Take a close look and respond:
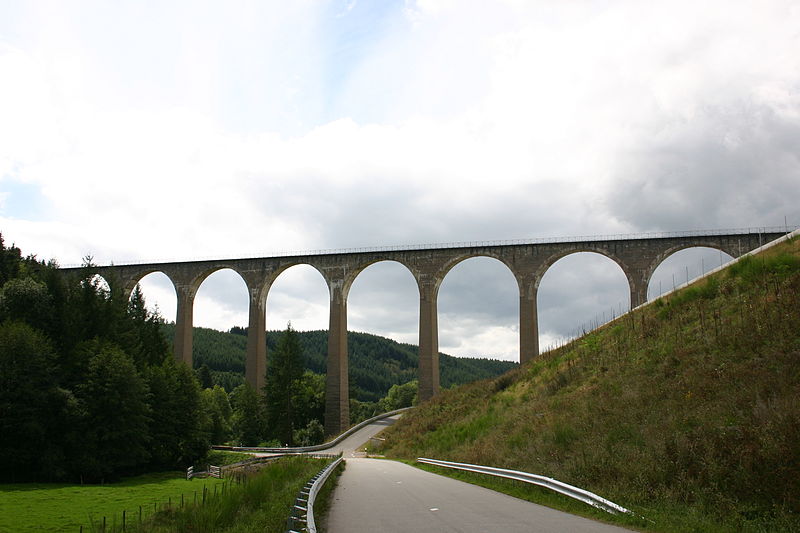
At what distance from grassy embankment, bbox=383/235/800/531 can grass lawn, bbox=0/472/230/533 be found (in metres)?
9.67

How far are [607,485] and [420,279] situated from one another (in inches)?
1564

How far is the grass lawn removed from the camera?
1825 centimetres

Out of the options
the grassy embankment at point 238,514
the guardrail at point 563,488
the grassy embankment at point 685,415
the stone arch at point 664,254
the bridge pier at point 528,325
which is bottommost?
the grassy embankment at point 238,514

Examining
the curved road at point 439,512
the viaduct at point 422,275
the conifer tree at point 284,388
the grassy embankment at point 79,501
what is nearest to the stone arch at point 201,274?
the viaduct at point 422,275

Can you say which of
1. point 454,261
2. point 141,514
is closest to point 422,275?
point 454,261

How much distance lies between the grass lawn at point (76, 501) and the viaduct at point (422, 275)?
1864cm

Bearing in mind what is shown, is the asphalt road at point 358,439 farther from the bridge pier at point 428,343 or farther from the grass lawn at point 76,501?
the grass lawn at point 76,501

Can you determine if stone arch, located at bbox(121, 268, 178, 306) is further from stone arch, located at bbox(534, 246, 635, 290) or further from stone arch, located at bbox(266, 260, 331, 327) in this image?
stone arch, located at bbox(534, 246, 635, 290)

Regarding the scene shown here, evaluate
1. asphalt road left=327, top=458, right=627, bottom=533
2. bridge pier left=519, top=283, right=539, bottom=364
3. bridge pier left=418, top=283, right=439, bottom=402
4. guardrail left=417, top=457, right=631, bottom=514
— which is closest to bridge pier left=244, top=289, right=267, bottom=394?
bridge pier left=418, top=283, right=439, bottom=402

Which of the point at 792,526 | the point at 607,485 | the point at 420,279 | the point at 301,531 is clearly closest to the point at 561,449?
the point at 607,485

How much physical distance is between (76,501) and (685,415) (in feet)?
73.3

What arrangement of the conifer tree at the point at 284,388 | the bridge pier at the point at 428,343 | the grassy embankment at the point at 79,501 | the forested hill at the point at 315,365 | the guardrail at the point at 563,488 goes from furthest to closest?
the forested hill at the point at 315,365, the conifer tree at the point at 284,388, the bridge pier at the point at 428,343, the grassy embankment at the point at 79,501, the guardrail at the point at 563,488

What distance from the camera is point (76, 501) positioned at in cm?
2370

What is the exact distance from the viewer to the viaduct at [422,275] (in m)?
46.3
